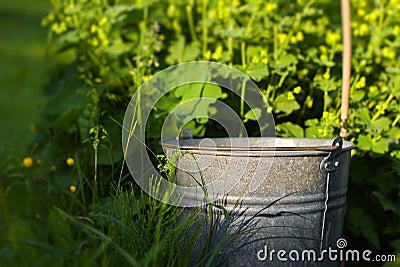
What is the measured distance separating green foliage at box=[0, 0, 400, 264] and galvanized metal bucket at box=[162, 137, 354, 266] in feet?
1.10

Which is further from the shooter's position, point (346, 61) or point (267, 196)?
point (346, 61)

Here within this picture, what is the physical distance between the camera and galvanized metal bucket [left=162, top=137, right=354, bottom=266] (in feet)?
5.41

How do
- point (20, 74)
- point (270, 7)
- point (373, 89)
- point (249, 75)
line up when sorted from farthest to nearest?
point (20, 74) < point (270, 7) < point (373, 89) < point (249, 75)

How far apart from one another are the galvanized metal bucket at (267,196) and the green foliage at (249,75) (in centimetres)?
34

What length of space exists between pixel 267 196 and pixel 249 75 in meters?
0.68

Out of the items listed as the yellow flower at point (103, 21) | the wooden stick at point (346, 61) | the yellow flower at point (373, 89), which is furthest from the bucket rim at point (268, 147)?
the yellow flower at point (103, 21)

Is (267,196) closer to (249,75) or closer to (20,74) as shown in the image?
(249,75)

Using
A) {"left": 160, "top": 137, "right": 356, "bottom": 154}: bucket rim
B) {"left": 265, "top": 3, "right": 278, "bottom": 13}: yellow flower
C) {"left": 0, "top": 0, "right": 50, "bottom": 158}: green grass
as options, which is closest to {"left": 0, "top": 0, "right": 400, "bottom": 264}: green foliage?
{"left": 265, "top": 3, "right": 278, "bottom": 13}: yellow flower

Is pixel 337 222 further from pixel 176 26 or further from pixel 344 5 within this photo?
pixel 176 26

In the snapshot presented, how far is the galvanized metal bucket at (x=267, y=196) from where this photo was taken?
1649 millimetres

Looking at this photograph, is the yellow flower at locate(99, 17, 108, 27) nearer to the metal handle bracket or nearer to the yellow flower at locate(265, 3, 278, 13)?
the yellow flower at locate(265, 3, 278, 13)

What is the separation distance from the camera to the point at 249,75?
7.23 feet

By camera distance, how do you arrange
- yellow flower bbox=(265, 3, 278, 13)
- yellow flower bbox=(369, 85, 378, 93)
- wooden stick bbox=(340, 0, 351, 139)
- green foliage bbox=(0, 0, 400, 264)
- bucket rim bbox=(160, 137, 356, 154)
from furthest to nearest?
yellow flower bbox=(265, 3, 278, 13) → yellow flower bbox=(369, 85, 378, 93) → green foliage bbox=(0, 0, 400, 264) → wooden stick bbox=(340, 0, 351, 139) → bucket rim bbox=(160, 137, 356, 154)

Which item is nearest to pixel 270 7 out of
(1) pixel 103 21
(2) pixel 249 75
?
(2) pixel 249 75
